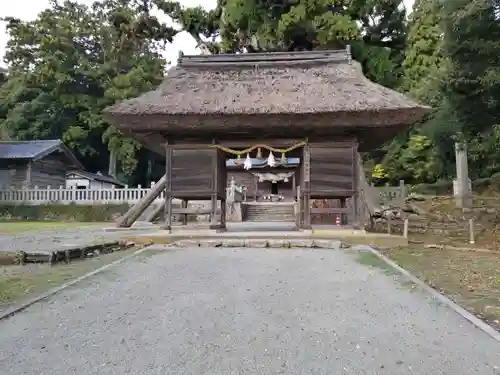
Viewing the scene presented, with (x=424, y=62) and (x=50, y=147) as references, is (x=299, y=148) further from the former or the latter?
(x=50, y=147)

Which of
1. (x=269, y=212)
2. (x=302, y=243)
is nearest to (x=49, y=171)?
(x=269, y=212)

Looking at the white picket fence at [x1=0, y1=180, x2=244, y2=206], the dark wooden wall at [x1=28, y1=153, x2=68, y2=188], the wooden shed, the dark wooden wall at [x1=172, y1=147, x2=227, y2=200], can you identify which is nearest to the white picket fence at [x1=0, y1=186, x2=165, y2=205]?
the white picket fence at [x1=0, y1=180, x2=244, y2=206]

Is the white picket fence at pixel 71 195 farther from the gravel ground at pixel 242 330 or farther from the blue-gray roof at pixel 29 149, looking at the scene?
the gravel ground at pixel 242 330

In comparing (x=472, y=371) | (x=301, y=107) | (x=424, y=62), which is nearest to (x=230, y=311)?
(x=472, y=371)

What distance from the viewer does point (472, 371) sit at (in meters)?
3.40

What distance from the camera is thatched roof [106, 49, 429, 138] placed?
1178 cm

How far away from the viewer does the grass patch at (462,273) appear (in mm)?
5371

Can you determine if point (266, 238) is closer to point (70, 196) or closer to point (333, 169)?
point (333, 169)

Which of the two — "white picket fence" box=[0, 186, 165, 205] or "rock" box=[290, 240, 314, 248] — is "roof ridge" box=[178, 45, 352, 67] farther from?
"white picket fence" box=[0, 186, 165, 205]

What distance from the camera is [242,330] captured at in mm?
4332

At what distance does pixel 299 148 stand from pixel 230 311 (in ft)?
29.6

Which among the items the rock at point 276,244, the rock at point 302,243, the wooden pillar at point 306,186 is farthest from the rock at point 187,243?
the wooden pillar at point 306,186

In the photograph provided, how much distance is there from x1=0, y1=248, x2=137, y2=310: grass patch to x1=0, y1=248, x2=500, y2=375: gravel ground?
1.71 ft

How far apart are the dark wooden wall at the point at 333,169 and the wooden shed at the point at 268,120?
0.03 m
